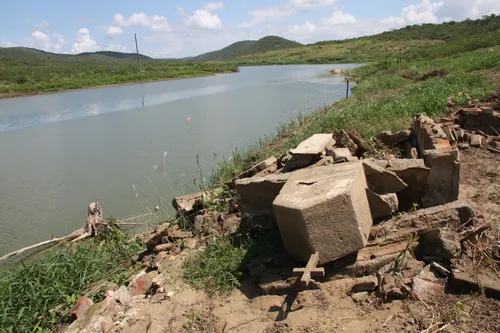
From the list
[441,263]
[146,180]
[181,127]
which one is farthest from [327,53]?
[441,263]

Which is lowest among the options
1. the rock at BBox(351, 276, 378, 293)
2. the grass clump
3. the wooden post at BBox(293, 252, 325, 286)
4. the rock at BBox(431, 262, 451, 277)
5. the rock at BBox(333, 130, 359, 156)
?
the grass clump

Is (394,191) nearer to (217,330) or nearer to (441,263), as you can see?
(441,263)

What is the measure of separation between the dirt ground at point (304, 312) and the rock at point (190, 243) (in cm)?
55

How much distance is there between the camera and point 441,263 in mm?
3025

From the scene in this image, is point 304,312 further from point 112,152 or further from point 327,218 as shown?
point 112,152

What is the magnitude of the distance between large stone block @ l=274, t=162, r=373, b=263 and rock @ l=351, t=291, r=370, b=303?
309 mm

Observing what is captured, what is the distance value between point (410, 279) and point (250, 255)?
146 cm

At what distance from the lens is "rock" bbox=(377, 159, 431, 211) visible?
380cm

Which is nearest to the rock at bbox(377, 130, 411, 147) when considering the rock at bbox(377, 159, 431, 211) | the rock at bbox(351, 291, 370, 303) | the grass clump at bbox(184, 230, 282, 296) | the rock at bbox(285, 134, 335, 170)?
the rock at bbox(285, 134, 335, 170)

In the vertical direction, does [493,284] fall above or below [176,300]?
above

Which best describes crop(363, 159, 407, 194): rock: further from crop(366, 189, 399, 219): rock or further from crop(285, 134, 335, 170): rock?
crop(285, 134, 335, 170): rock

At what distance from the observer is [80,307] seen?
140 inches

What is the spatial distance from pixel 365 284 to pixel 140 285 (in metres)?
2.09

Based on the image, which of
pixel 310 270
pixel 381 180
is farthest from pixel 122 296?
pixel 381 180
